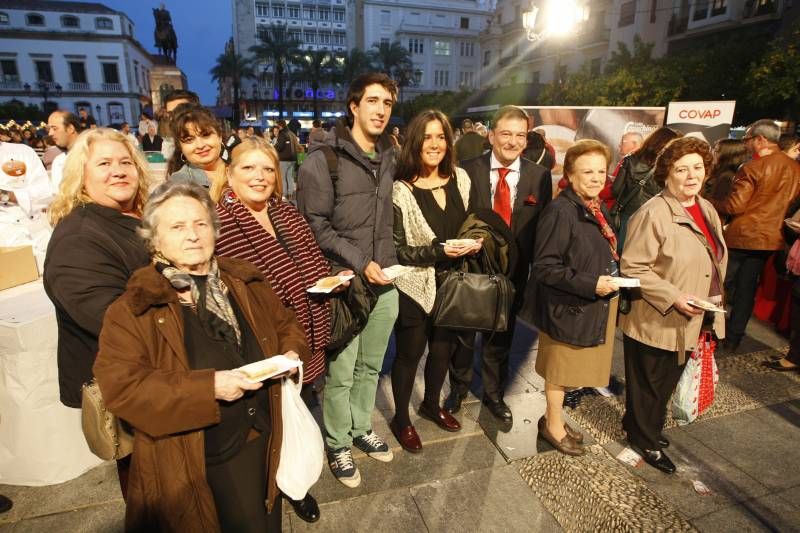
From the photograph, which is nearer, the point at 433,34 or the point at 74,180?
the point at 74,180

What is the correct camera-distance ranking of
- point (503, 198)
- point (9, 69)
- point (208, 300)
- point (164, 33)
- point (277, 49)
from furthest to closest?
point (277, 49) → point (9, 69) → point (164, 33) → point (503, 198) → point (208, 300)

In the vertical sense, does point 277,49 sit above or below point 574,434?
above

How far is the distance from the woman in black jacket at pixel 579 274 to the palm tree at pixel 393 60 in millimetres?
67590

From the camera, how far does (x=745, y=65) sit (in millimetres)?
17859

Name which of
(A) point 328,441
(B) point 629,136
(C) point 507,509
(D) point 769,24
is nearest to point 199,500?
(A) point 328,441

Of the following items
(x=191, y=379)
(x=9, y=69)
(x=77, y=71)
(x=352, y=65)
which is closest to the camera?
(x=191, y=379)

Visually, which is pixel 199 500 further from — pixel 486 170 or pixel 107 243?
pixel 486 170

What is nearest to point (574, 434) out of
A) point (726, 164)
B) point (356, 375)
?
point (356, 375)

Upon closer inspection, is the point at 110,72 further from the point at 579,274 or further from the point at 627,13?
the point at 579,274

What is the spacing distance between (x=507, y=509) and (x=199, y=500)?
5.87ft

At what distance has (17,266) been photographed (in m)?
3.07

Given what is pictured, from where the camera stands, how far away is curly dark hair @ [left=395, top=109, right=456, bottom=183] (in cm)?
286

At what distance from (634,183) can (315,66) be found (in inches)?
2679

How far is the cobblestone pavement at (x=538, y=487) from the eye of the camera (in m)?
2.54
